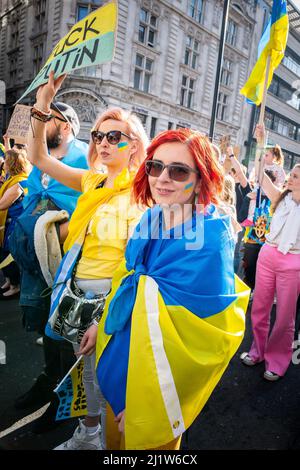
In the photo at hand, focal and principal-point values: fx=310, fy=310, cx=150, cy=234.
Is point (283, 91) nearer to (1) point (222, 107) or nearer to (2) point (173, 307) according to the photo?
(1) point (222, 107)

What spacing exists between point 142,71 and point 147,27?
2612 millimetres

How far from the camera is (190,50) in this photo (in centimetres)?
2234

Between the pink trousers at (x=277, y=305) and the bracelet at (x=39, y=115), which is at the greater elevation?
the bracelet at (x=39, y=115)

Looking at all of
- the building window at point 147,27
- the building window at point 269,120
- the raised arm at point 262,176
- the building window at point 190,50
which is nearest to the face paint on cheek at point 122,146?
the raised arm at point 262,176

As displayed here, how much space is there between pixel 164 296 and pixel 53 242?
3.62 feet

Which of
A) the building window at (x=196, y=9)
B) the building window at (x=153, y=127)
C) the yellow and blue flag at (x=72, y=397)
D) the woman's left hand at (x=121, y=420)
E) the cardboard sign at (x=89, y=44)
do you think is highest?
the building window at (x=196, y=9)

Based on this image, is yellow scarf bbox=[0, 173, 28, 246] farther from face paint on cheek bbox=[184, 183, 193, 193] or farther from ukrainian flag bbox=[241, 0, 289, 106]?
face paint on cheek bbox=[184, 183, 193, 193]

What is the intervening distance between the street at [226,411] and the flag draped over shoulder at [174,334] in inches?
25.4

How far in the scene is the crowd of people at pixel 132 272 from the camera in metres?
1.20

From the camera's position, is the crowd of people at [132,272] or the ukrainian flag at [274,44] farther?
the ukrainian flag at [274,44]

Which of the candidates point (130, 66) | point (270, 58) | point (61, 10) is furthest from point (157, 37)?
point (270, 58)

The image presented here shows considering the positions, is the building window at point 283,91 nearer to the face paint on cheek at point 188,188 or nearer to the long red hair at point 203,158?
the long red hair at point 203,158

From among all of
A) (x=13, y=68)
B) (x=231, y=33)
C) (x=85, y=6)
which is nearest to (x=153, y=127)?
(x=85, y=6)
